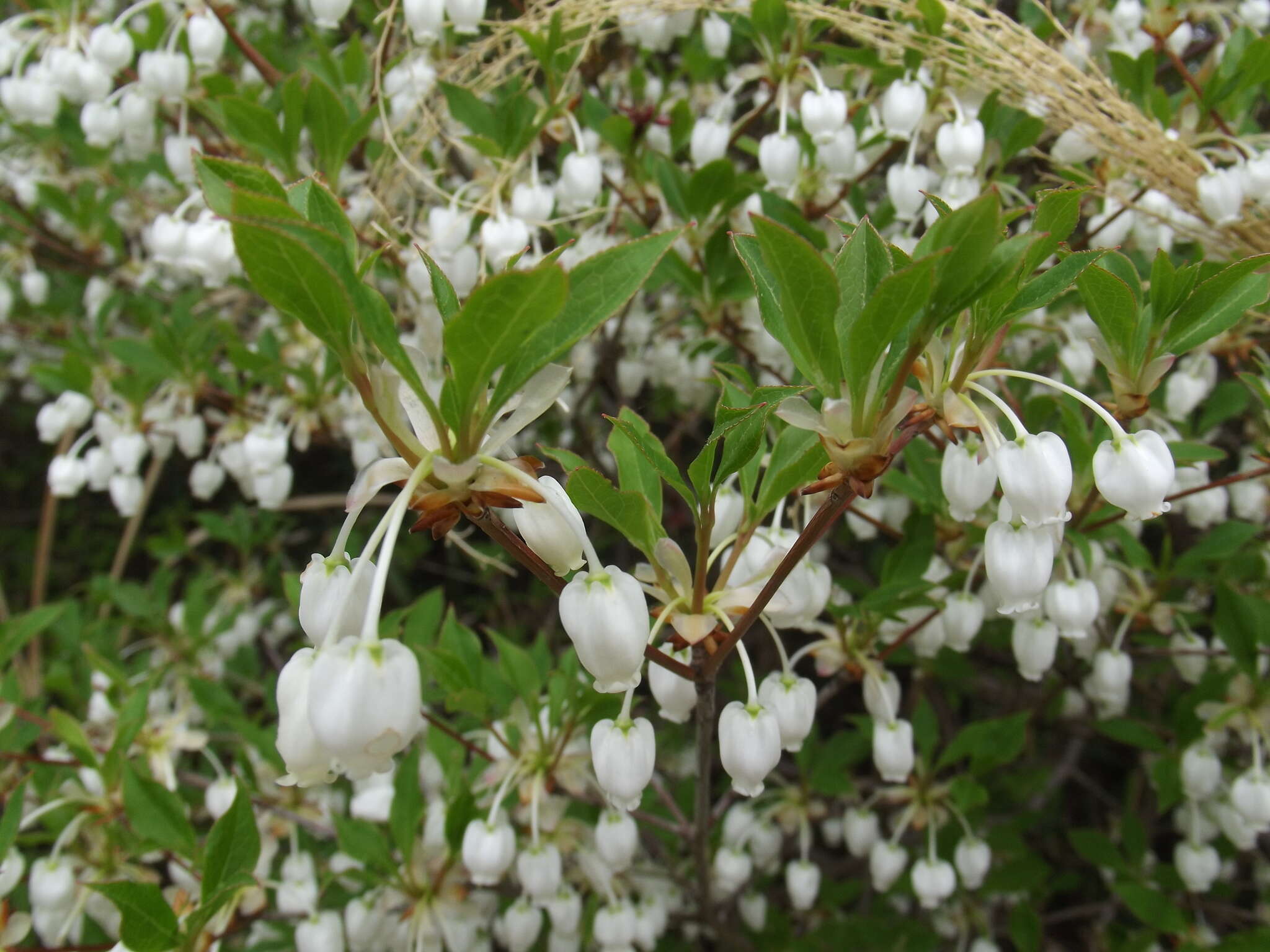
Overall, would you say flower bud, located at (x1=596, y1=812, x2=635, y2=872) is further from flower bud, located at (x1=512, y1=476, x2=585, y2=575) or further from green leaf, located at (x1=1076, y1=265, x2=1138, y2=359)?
green leaf, located at (x1=1076, y1=265, x2=1138, y2=359)

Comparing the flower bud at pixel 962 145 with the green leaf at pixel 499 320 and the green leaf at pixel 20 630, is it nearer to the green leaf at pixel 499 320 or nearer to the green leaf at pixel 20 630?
the green leaf at pixel 499 320

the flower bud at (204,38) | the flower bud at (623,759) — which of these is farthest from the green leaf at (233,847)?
the flower bud at (204,38)

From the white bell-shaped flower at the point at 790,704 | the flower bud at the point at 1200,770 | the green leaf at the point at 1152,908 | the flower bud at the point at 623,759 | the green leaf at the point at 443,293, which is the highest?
the green leaf at the point at 443,293

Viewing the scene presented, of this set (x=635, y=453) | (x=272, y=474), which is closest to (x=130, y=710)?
(x=272, y=474)

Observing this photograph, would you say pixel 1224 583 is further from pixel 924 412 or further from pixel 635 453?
pixel 635 453

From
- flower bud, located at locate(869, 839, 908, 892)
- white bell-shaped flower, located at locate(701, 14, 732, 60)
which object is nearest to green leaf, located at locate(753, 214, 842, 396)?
flower bud, located at locate(869, 839, 908, 892)

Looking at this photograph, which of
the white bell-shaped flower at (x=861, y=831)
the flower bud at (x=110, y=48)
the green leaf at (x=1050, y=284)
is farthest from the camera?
the flower bud at (x=110, y=48)

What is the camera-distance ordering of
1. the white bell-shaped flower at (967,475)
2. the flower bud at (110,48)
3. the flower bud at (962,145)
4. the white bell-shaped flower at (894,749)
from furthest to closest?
the flower bud at (110,48) → the flower bud at (962,145) → the white bell-shaped flower at (894,749) → the white bell-shaped flower at (967,475)
